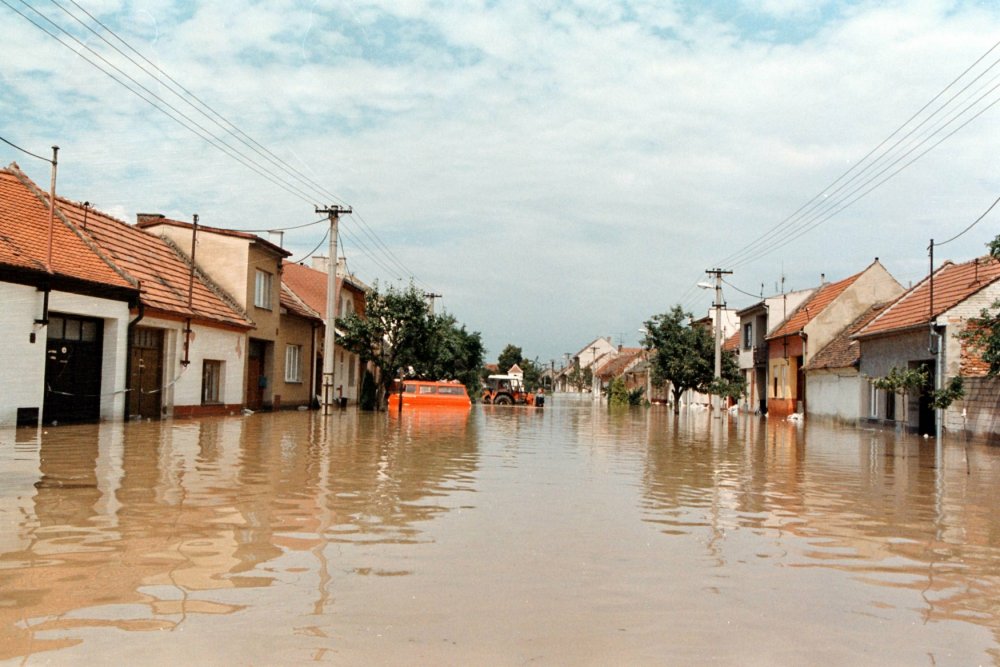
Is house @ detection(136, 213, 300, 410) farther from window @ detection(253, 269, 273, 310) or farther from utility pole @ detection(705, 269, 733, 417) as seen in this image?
utility pole @ detection(705, 269, 733, 417)

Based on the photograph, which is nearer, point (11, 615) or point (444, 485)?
point (11, 615)

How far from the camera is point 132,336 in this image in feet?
72.6

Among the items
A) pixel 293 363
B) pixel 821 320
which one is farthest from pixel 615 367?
pixel 293 363

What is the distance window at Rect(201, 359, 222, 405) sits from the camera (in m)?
26.9

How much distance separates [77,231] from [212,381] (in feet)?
23.2

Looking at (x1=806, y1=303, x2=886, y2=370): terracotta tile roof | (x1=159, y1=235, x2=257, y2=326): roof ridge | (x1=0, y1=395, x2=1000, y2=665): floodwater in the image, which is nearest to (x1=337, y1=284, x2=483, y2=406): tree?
(x1=159, y1=235, x2=257, y2=326): roof ridge

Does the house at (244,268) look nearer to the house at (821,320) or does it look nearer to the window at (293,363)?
the window at (293,363)

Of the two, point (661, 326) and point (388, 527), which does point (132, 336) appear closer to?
point (388, 527)

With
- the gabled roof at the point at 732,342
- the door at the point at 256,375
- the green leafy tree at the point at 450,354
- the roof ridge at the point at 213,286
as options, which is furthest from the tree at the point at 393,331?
the gabled roof at the point at 732,342

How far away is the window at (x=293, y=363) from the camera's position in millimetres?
33719

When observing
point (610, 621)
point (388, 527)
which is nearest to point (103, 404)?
point (388, 527)

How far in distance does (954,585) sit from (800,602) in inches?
56.3

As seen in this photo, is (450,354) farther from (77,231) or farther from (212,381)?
(77,231)

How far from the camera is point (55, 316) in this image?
1972 cm
